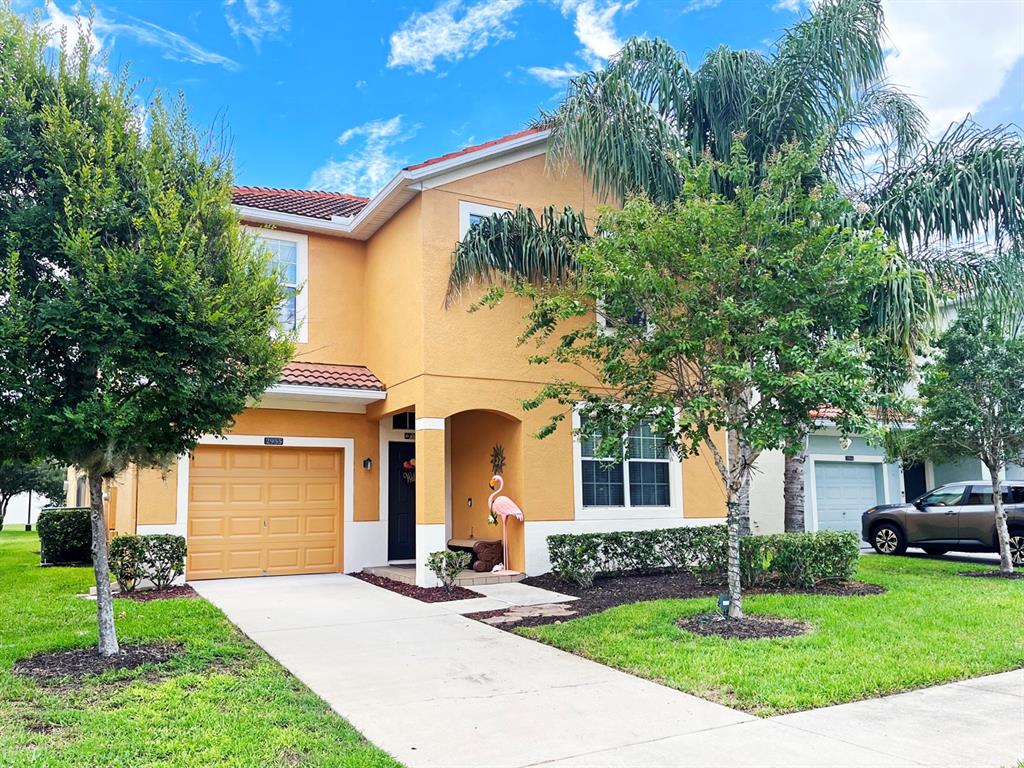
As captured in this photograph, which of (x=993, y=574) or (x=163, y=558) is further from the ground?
(x=163, y=558)

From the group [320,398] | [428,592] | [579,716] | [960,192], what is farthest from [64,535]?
[960,192]

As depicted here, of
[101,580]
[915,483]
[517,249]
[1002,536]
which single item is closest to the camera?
[101,580]

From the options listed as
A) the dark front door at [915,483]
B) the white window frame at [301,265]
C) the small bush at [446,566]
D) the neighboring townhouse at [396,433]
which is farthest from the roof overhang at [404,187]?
the dark front door at [915,483]

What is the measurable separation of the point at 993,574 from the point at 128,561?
1385 centimetres

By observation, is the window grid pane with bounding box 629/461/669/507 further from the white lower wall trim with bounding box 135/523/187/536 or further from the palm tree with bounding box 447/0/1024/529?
the white lower wall trim with bounding box 135/523/187/536

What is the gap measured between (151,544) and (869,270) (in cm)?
1050

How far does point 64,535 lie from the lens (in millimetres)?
15906

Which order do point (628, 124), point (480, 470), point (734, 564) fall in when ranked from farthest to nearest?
point (480, 470)
point (628, 124)
point (734, 564)

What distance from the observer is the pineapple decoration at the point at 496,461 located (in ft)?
44.2

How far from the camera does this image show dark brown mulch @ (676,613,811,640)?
8172 mm

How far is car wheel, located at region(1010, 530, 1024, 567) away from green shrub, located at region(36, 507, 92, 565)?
1828 centimetres

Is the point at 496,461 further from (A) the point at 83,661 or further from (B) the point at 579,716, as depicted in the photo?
(B) the point at 579,716

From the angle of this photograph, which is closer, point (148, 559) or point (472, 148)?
point (148, 559)

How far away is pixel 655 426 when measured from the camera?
340 inches
